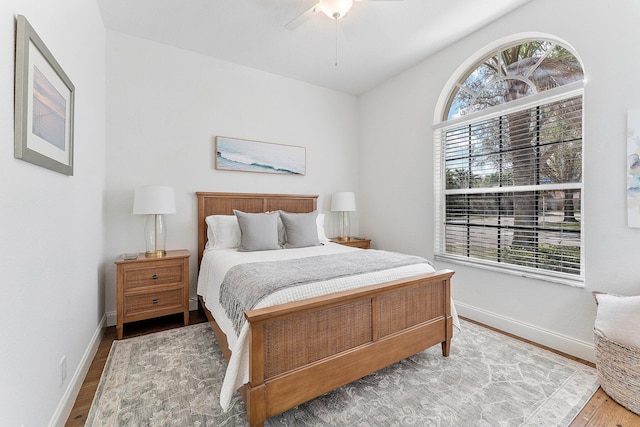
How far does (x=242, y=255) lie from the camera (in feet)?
8.63

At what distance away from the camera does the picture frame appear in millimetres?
1125

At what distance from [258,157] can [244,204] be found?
652 mm

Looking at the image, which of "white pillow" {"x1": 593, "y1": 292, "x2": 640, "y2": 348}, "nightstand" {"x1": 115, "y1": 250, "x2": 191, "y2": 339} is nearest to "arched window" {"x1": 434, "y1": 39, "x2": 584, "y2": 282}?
"white pillow" {"x1": 593, "y1": 292, "x2": 640, "y2": 348}

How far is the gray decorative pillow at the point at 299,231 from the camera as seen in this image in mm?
3168

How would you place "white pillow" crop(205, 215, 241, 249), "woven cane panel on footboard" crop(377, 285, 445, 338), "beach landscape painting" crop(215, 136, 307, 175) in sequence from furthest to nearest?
"beach landscape painting" crop(215, 136, 307, 175), "white pillow" crop(205, 215, 241, 249), "woven cane panel on footboard" crop(377, 285, 445, 338)

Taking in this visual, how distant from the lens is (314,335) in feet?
5.29

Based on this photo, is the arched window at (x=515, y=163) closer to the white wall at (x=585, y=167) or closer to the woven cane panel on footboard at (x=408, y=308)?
the white wall at (x=585, y=167)

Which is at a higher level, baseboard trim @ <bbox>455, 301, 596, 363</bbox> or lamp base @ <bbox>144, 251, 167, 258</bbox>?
lamp base @ <bbox>144, 251, 167, 258</bbox>

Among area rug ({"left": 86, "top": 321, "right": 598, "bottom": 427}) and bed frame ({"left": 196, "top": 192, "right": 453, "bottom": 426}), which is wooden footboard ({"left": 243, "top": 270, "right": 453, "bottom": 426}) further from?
area rug ({"left": 86, "top": 321, "right": 598, "bottom": 427})

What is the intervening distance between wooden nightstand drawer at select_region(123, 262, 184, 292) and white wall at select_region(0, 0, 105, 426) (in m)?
0.25

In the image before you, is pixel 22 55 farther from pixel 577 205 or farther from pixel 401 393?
pixel 577 205

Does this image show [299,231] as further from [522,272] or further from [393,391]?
[522,272]

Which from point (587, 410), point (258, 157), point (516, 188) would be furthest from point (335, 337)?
point (258, 157)

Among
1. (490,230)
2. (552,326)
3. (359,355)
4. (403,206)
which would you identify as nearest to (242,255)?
(359,355)
